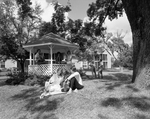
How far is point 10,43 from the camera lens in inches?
691

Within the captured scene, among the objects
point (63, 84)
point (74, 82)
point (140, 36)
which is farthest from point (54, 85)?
point (140, 36)

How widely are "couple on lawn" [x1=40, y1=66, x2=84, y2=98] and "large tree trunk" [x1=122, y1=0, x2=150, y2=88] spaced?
2.49 meters

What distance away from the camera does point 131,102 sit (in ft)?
15.6

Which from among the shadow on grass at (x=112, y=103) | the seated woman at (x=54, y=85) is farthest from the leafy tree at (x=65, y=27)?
the shadow on grass at (x=112, y=103)

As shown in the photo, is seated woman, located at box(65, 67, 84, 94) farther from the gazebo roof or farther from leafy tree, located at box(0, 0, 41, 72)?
leafy tree, located at box(0, 0, 41, 72)

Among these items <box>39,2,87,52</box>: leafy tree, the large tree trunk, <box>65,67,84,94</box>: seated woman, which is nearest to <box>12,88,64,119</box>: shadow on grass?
<box>65,67,84,94</box>: seated woman

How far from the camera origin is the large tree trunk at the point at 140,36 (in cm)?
535

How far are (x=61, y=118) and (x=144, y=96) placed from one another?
9.32 feet

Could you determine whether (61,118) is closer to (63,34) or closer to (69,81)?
(69,81)

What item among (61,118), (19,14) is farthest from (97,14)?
(61,118)

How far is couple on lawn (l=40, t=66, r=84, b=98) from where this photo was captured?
6582mm

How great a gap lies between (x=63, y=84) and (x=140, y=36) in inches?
153

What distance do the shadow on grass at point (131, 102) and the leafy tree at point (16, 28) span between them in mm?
14615

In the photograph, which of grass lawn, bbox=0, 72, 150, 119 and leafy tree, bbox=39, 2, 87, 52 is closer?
grass lawn, bbox=0, 72, 150, 119
